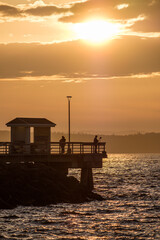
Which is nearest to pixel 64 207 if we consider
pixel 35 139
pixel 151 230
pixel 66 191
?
pixel 66 191

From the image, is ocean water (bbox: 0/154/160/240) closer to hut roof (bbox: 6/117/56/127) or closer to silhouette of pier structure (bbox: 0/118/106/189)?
silhouette of pier structure (bbox: 0/118/106/189)

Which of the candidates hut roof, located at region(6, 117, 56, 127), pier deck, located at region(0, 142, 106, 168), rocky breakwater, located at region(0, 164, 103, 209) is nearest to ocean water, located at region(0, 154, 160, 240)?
rocky breakwater, located at region(0, 164, 103, 209)

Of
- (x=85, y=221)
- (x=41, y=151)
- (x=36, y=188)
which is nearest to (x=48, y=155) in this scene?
(x=41, y=151)

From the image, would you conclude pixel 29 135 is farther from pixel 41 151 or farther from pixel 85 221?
pixel 85 221

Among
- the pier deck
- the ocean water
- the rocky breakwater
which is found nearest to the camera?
the ocean water

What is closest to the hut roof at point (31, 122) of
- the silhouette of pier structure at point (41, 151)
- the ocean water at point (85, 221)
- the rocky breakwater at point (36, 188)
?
the silhouette of pier structure at point (41, 151)

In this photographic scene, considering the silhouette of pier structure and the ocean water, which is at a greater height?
the silhouette of pier structure

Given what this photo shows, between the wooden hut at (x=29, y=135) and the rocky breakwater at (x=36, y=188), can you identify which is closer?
the rocky breakwater at (x=36, y=188)

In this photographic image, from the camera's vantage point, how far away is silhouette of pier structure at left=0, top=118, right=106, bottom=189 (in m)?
48.0

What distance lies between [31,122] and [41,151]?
307 centimetres

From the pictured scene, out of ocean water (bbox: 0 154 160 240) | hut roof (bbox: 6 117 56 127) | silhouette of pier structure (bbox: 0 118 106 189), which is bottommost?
ocean water (bbox: 0 154 160 240)

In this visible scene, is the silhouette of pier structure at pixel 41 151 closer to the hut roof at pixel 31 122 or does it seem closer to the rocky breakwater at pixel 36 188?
the hut roof at pixel 31 122

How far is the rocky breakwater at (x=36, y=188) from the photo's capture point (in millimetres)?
38375

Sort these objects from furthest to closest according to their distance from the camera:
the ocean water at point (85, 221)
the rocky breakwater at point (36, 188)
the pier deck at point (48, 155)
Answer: the pier deck at point (48, 155)
the rocky breakwater at point (36, 188)
the ocean water at point (85, 221)
